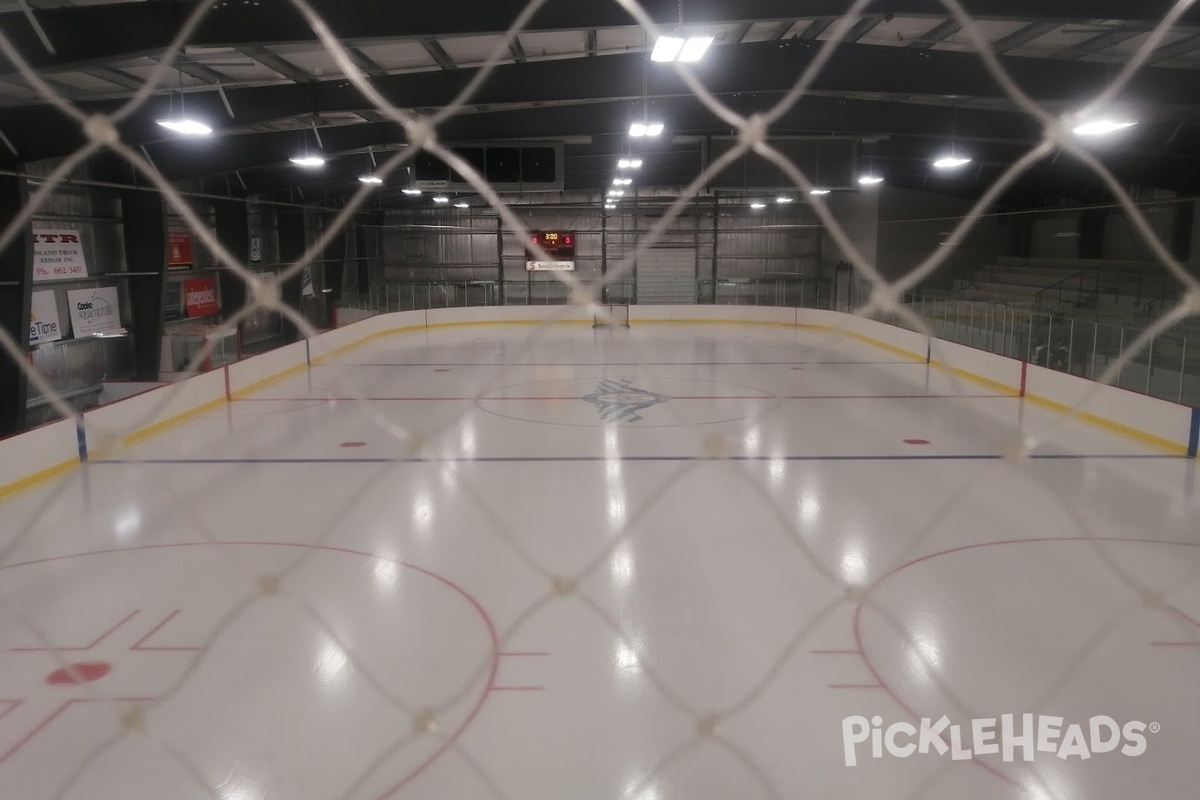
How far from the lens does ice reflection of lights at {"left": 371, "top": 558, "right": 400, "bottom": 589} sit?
2.34 m

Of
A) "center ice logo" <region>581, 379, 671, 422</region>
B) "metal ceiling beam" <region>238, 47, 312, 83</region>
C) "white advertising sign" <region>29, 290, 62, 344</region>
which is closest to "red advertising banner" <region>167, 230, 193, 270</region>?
"white advertising sign" <region>29, 290, 62, 344</region>

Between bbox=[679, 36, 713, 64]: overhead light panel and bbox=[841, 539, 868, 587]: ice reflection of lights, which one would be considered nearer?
bbox=[679, 36, 713, 64]: overhead light panel

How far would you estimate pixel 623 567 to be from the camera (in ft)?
8.07

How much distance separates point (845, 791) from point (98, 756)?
137 centimetres

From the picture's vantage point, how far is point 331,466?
11.9 feet

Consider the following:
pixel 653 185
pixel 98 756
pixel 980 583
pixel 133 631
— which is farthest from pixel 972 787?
pixel 653 185

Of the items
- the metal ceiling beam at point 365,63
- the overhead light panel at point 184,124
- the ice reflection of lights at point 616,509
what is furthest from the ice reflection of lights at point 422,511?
the metal ceiling beam at point 365,63

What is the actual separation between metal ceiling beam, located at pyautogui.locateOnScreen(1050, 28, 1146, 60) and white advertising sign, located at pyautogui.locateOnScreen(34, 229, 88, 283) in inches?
286

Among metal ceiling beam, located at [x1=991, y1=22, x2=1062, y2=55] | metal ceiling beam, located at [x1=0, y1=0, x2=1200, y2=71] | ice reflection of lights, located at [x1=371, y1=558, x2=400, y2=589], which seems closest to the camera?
ice reflection of lights, located at [x1=371, y1=558, x2=400, y2=589]

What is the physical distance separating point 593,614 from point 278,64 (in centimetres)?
420

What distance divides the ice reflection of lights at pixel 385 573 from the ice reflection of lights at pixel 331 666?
14.1 inches

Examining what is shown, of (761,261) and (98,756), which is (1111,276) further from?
(98,756)

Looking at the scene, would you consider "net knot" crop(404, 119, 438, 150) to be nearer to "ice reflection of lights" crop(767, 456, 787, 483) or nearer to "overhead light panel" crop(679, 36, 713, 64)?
"overhead light panel" crop(679, 36, 713, 64)

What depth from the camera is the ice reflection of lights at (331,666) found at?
182cm
